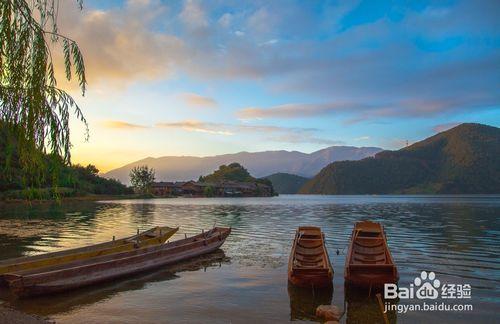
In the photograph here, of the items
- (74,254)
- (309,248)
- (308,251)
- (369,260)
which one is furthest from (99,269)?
(369,260)

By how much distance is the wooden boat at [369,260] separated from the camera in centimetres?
1462

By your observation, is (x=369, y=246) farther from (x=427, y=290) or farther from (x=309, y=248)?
(x=427, y=290)

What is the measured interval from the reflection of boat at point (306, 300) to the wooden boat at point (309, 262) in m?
0.35

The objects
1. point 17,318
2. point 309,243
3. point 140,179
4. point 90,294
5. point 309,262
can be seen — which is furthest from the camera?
point 140,179

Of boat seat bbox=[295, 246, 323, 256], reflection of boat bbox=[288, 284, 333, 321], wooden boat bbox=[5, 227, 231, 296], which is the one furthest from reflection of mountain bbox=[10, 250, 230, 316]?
reflection of boat bbox=[288, 284, 333, 321]

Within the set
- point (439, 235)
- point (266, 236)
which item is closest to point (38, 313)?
point (266, 236)

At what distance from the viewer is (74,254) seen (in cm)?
1764

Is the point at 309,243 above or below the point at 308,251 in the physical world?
above

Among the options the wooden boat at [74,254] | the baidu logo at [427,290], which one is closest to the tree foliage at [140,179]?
the wooden boat at [74,254]

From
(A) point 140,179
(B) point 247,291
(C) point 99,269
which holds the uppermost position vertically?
(A) point 140,179

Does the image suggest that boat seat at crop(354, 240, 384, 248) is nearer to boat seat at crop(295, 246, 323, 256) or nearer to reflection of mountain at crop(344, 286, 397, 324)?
boat seat at crop(295, 246, 323, 256)

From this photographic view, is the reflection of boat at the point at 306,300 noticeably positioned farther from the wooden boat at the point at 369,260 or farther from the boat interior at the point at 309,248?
the boat interior at the point at 309,248

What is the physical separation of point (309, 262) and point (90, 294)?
30.7ft

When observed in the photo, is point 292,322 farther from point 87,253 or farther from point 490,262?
point 490,262
